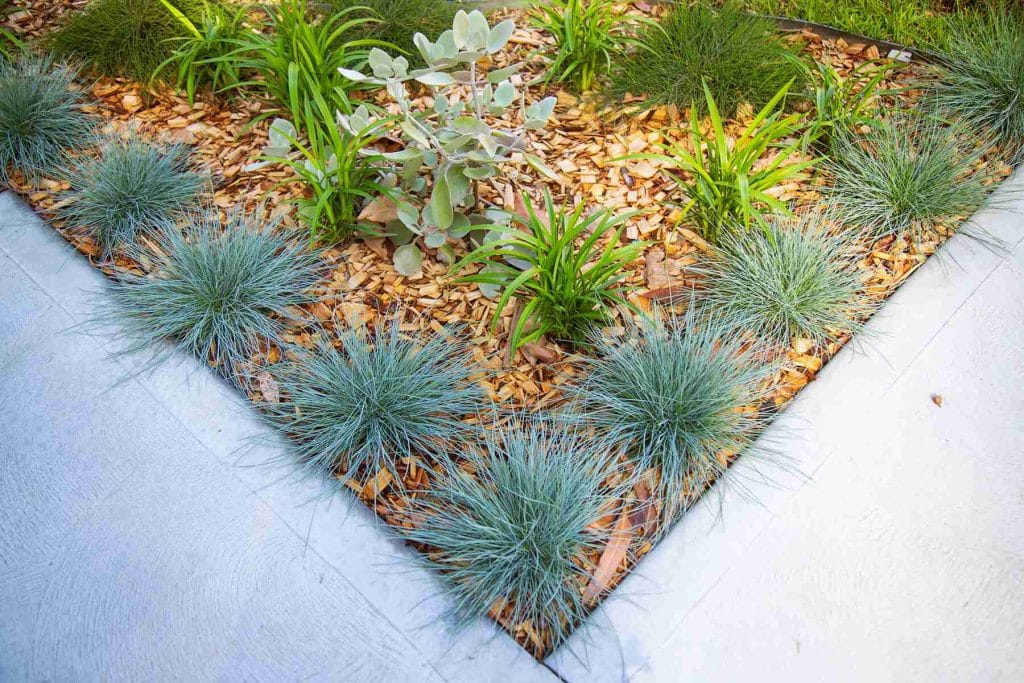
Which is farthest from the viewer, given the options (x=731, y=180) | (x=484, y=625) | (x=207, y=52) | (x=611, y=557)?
(x=207, y=52)

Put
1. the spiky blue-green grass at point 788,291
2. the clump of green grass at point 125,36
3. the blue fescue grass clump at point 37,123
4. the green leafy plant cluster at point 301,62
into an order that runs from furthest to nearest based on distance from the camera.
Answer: the clump of green grass at point 125,36, the blue fescue grass clump at point 37,123, the green leafy plant cluster at point 301,62, the spiky blue-green grass at point 788,291

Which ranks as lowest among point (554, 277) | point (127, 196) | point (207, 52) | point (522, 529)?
point (522, 529)

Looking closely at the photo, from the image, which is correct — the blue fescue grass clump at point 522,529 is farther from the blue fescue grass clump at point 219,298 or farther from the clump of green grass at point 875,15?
the clump of green grass at point 875,15

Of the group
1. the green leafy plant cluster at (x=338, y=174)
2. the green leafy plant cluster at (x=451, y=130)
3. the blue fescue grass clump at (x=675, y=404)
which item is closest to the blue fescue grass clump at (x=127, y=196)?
the green leafy plant cluster at (x=338, y=174)

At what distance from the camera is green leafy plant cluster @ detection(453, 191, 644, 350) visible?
7.13 feet

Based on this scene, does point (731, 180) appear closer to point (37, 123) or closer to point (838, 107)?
point (838, 107)

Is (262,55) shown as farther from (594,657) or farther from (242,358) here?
(594,657)

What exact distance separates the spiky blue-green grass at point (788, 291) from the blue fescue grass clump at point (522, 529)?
680 millimetres

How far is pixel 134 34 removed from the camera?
3150 mm

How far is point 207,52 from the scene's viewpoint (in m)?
3.09

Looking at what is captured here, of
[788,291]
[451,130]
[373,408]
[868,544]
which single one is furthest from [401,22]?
[868,544]

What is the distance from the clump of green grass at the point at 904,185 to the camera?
8.35 ft

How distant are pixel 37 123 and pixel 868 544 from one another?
3244 mm

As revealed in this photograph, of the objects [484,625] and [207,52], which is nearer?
[484,625]
